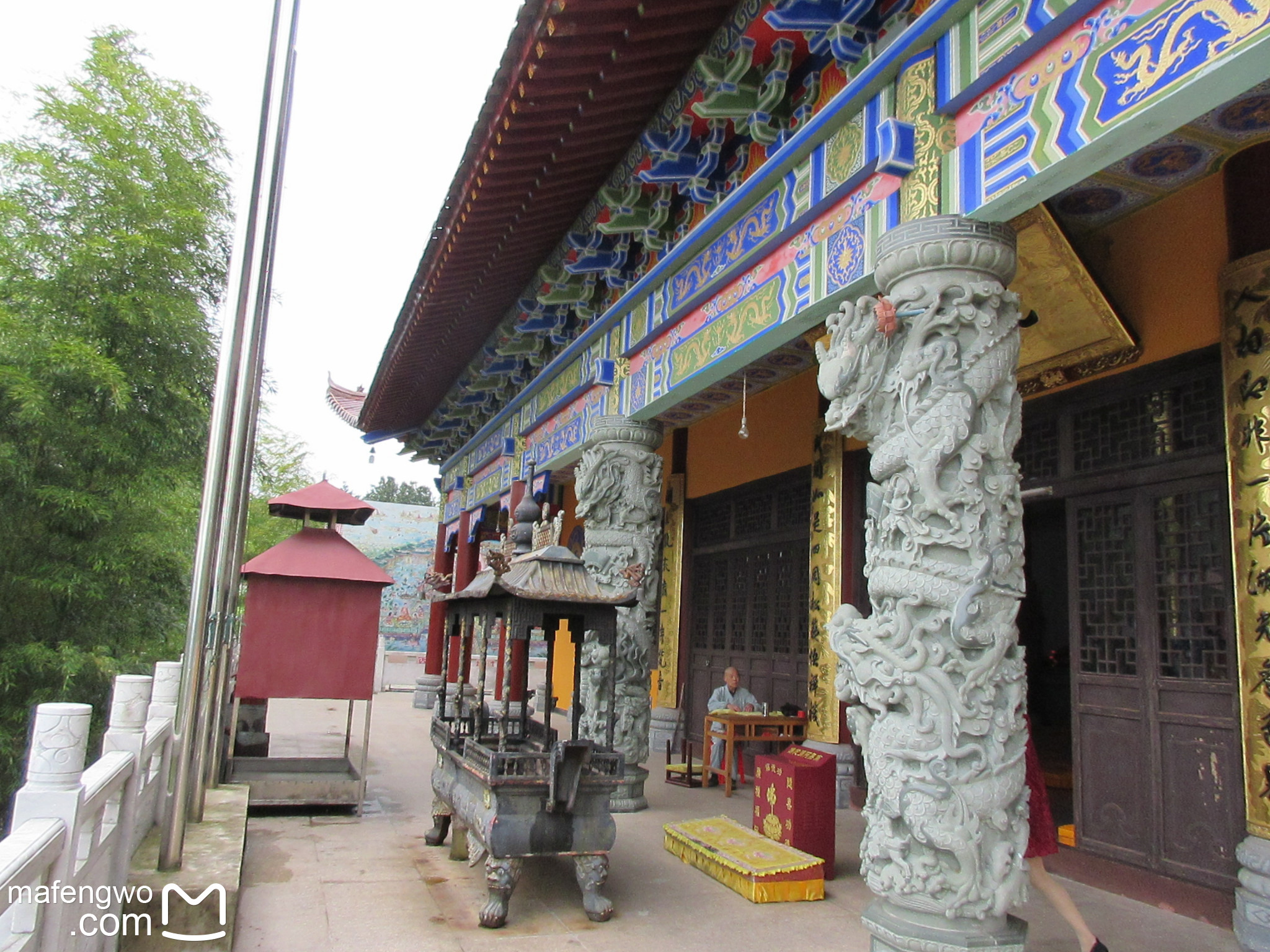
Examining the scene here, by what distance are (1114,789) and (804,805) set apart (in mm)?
1641

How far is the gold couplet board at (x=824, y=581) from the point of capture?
6.93 m

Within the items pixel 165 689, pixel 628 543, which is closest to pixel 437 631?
pixel 628 543

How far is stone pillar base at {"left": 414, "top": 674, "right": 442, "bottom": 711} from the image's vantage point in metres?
14.6

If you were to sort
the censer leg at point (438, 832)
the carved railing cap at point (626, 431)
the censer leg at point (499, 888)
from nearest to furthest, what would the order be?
1. the censer leg at point (499, 888)
2. the censer leg at point (438, 832)
3. the carved railing cap at point (626, 431)

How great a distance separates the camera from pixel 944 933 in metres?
2.95

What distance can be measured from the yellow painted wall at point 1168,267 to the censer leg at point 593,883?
3832 millimetres

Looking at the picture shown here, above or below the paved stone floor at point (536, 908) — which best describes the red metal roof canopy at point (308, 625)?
above

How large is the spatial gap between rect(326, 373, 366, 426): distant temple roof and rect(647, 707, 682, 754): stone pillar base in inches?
593

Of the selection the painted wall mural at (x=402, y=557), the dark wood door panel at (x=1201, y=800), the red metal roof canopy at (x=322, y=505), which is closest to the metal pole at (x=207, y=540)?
the red metal roof canopy at (x=322, y=505)

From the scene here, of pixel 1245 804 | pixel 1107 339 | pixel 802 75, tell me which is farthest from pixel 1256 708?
pixel 802 75

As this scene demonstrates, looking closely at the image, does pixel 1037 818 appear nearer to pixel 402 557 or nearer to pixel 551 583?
pixel 551 583

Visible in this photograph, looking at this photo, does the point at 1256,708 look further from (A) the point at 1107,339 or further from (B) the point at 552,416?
(B) the point at 552,416

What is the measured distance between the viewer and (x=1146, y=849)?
440 cm

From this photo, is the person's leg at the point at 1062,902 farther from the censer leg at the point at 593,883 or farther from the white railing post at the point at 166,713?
the white railing post at the point at 166,713
